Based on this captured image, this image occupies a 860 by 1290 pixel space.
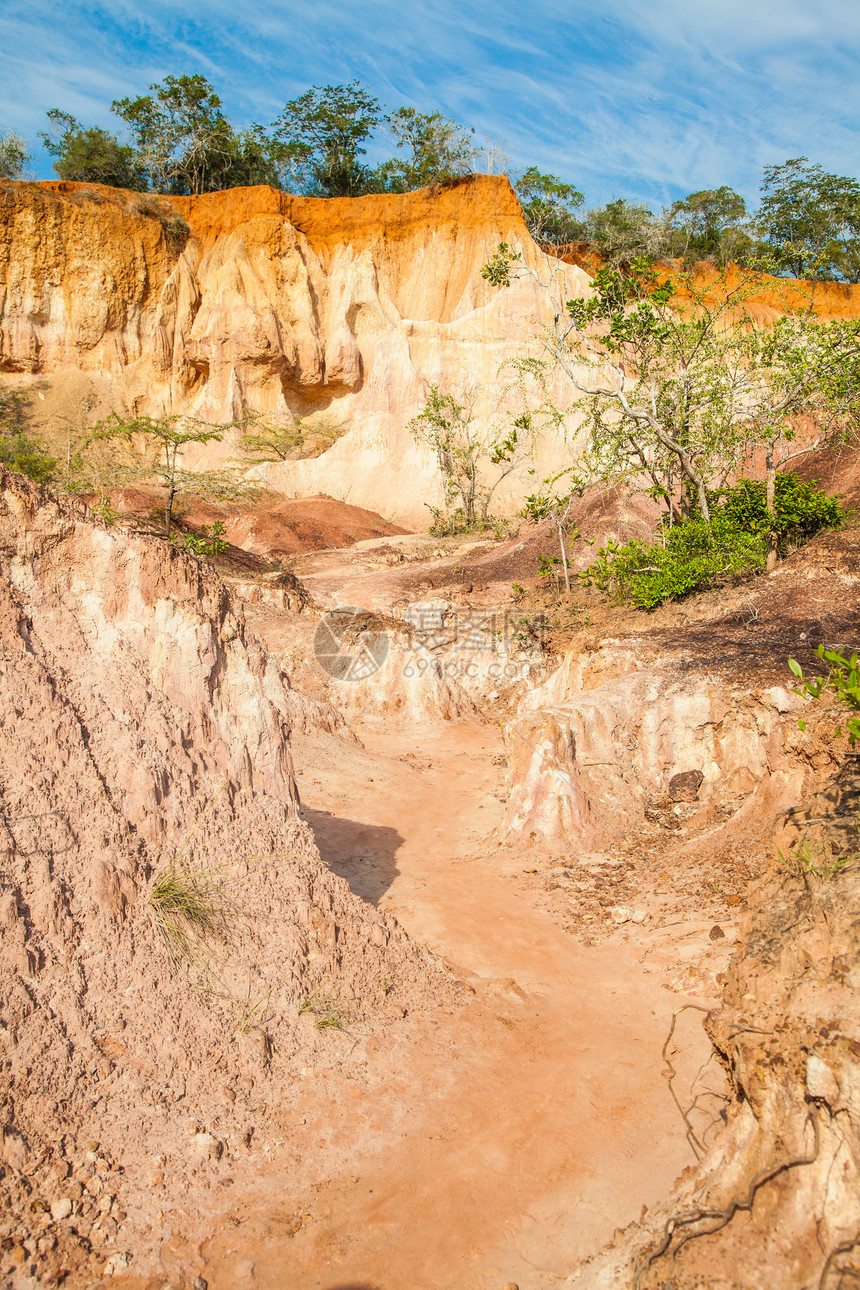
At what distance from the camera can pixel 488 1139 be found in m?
3.44

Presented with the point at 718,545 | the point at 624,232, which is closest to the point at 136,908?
the point at 718,545

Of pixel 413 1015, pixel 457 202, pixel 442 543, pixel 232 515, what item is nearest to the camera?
pixel 413 1015

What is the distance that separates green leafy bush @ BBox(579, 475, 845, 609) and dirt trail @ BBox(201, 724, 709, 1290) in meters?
6.28

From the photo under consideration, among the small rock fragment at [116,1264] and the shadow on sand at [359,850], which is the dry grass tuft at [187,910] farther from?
the shadow on sand at [359,850]

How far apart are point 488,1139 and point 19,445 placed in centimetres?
2172

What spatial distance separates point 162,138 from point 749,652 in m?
33.3

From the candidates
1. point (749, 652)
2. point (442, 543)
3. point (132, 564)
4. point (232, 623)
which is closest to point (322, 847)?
point (232, 623)

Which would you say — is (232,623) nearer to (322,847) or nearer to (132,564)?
(132,564)

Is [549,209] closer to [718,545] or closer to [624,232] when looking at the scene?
[624,232]

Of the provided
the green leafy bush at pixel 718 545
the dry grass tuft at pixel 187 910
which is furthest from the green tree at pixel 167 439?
the dry grass tuft at pixel 187 910

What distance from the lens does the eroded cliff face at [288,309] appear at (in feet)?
85.3

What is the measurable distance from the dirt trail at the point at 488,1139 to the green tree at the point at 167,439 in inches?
551

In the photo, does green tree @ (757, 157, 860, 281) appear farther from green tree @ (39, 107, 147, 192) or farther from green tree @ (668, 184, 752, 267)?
green tree @ (39, 107, 147, 192)

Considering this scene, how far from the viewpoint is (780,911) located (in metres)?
3.48
